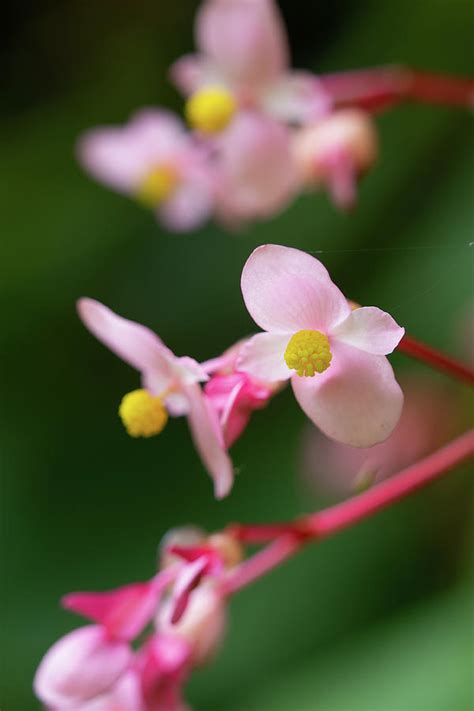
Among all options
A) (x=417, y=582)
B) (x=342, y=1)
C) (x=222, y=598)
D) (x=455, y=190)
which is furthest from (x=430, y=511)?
(x=342, y=1)

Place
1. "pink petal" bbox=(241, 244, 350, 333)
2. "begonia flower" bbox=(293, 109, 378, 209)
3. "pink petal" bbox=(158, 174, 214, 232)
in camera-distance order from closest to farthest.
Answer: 1. "pink petal" bbox=(241, 244, 350, 333)
2. "begonia flower" bbox=(293, 109, 378, 209)
3. "pink petal" bbox=(158, 174, 214, 232)

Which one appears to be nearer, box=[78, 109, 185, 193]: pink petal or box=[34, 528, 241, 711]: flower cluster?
box=[34, 528, 241, 711]: flower cluster

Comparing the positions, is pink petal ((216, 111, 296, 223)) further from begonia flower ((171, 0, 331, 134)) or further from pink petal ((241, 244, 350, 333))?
pink petal ((241, 244, 350, 333))

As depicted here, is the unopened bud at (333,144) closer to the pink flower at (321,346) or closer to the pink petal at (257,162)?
the pink petal at (257,162)

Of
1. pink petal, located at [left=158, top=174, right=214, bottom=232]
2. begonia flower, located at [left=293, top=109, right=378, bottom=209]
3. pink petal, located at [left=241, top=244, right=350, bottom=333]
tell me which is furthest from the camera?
pink petal, located at [left=158, top=174, right=214, bottom=232]

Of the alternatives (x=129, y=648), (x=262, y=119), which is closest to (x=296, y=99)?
(x=262, y=119)

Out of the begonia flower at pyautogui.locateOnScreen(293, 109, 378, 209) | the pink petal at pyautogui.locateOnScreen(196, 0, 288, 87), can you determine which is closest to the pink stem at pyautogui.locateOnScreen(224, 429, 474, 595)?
the begonia flower at pyautogui.locateOnScreen(293, 109, 378, 209)

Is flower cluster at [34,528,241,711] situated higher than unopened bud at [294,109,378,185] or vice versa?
unopened bud at [294,109,378,185]

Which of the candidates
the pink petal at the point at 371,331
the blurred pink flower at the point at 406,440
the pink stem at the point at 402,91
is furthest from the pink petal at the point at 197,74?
the pink petal at the point at 371,331
